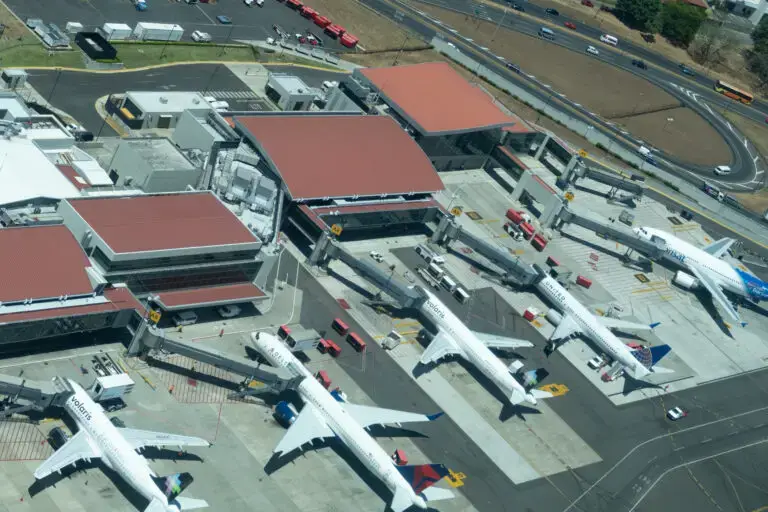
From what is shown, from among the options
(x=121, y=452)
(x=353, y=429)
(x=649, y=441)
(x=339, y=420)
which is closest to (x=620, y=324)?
(x=649, y=441)

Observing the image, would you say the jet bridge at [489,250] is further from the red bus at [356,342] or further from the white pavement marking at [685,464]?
the white pavement marking at [685,464]

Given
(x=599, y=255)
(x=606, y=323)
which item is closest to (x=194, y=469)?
(x=606, y=323)

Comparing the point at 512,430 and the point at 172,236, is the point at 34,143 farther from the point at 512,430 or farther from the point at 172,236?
the point at 512,430

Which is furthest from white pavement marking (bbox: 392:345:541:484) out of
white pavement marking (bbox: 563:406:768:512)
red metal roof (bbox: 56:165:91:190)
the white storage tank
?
the white storage tank

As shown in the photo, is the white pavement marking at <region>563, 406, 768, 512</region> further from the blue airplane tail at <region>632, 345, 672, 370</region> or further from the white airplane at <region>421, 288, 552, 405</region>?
the white airplane at <region>421, 288, 552, 405</region>

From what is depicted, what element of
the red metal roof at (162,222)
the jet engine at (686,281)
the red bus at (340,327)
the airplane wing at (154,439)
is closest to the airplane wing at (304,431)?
the airplane wing at (154,439)
